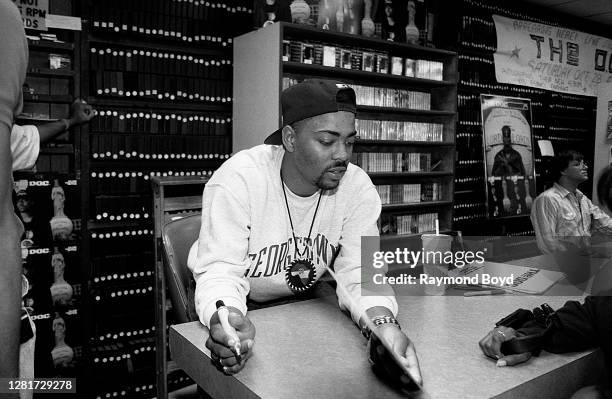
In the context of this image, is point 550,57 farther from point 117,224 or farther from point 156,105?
point 117,224

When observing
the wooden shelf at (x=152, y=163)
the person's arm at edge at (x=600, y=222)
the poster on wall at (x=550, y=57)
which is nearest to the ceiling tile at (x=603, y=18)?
the poster on wall at (x=550, y=57)

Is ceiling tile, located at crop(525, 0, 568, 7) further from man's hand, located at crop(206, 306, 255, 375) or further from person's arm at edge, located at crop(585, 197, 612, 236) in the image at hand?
man's hand, located at crop(206, 306, 255, 375)

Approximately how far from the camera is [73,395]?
3.32m

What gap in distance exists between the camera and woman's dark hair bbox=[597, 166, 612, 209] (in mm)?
1549

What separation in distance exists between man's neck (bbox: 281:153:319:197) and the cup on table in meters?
0.45

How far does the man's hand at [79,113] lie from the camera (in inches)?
126

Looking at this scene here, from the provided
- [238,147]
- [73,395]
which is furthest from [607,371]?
[73,395]

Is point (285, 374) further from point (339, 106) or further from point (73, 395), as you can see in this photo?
point (73, 395)

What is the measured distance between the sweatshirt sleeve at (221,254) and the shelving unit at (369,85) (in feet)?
6.13

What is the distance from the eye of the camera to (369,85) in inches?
182

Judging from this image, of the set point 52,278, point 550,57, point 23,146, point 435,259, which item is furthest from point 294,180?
point 550,57

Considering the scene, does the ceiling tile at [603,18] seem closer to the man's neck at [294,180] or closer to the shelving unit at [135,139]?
the shelving unit at [135,139]

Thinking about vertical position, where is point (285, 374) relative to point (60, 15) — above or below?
below

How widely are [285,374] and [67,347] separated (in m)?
2.79
